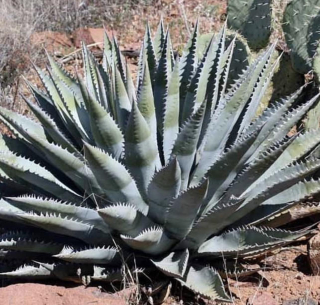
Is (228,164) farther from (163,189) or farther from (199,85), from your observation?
(199,85)

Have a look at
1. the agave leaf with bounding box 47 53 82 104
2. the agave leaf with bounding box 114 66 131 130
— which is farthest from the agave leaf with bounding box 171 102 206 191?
the agave leaf with bounding box 47 53 82 104

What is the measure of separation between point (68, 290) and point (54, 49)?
11.5 ft

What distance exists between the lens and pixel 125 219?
8.57 feet

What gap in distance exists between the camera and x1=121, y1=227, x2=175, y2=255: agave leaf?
260cm

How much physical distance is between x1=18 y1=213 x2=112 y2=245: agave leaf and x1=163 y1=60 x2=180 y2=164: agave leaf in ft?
1.46

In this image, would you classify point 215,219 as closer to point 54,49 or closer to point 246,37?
point 246,37

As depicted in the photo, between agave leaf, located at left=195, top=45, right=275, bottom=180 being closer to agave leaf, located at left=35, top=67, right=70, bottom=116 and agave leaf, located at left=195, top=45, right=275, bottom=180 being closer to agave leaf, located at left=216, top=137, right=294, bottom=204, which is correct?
agave leaf, located at left=216, top=137, right=294, bottom=204

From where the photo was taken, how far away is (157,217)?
2779 mm

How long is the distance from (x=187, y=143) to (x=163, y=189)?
0.21m

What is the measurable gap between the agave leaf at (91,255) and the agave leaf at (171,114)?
1.57 ft

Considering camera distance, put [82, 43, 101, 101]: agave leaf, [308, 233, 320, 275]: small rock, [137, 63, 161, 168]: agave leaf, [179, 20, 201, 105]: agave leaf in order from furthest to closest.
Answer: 1. [82, 43, 101, 101]: agave leaf
2. [179, 20, 201, 105]: agave leaf
3. [308, 233, 320, 275]: small rock
4. [137, 63, 161, 168]: agave leaf

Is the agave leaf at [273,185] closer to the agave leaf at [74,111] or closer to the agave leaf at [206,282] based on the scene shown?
the agave leaf at [206,282]

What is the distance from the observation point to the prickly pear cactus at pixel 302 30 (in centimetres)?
400

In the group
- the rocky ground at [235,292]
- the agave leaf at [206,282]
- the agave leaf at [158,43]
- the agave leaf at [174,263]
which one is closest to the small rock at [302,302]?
the rocky ground at [235,292]
